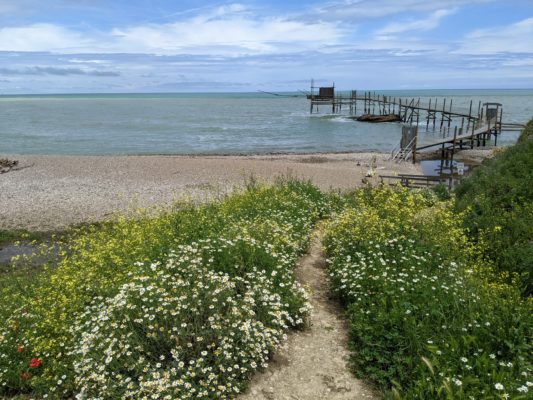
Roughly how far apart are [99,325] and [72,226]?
11648 millimetres

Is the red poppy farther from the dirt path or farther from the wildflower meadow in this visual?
the dirt path

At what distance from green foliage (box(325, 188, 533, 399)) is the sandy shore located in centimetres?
1069

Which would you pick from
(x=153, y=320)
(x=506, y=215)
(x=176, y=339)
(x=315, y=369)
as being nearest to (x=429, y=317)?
(x=315, y=369)

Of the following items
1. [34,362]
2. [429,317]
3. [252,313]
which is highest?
[252,313]

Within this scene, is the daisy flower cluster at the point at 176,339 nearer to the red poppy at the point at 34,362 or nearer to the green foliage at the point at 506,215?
the red poppy at the point at 34,362

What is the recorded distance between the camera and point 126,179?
2466 cm

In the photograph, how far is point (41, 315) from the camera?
6246mm

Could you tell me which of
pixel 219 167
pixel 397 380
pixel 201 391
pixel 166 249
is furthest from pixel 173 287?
pixel 219 167

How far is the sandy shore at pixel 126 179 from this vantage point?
17.9 meters

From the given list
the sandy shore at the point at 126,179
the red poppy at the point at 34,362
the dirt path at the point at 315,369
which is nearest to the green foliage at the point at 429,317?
the dirt path at the point at 315,369

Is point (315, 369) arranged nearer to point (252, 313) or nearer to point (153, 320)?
point (252, 313)

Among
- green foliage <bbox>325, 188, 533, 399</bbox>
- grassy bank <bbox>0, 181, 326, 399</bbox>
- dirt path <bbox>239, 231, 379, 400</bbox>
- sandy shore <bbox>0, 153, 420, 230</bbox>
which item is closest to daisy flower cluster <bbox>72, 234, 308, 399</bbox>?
grassy bank <bbox>0, 181, 326, 399</bbox>

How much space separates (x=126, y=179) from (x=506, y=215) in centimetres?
2054

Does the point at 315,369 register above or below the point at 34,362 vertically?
below
